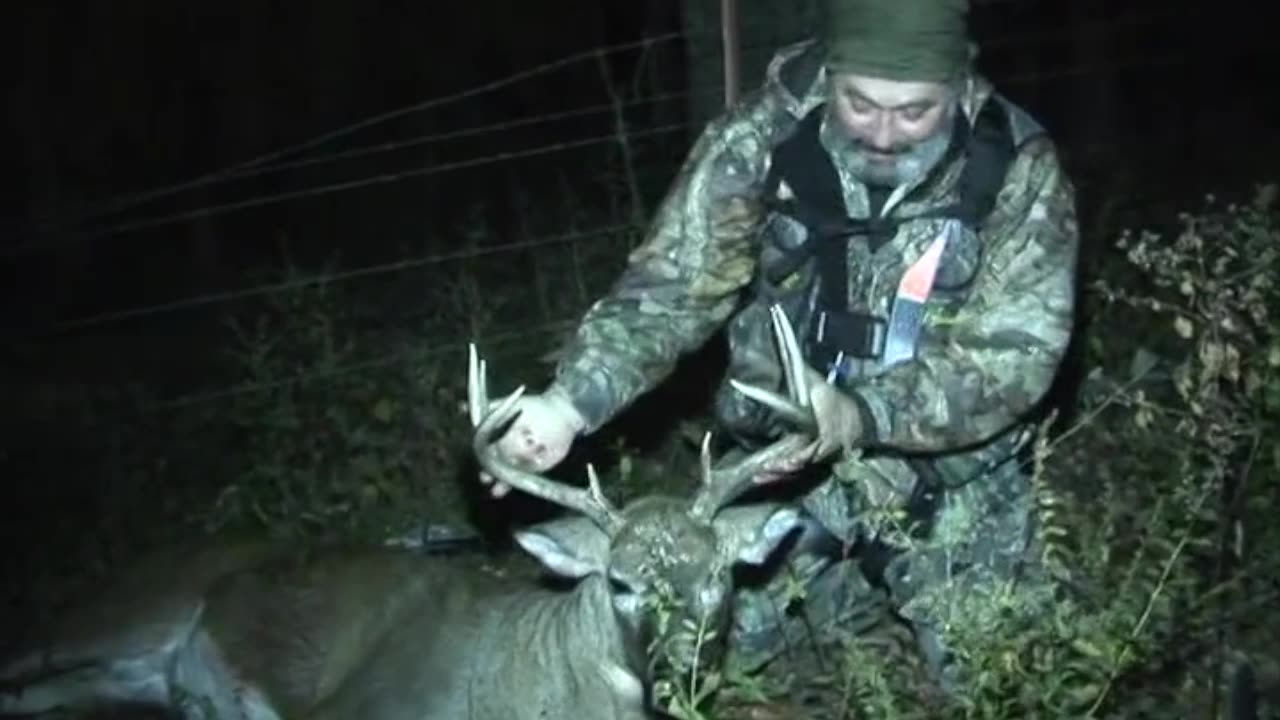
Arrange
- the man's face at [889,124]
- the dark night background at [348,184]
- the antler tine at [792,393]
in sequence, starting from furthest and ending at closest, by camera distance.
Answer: the dark night background at [348,184]
the man's face at [889,124]
the antler tine at [792,393]

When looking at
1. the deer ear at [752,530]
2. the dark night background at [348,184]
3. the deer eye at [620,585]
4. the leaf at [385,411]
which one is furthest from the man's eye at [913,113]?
the leaf at [385,411]

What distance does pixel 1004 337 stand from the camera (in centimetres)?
668

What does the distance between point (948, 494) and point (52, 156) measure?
7397 millimetres

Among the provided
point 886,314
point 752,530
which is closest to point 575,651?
point 752,530

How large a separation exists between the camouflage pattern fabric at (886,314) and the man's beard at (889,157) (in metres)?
0.04

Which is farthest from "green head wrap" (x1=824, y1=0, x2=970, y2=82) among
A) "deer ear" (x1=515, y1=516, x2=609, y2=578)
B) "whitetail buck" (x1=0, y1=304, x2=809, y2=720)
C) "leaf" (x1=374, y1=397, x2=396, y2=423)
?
"leaf" (x1=374, y1=397, x2=396, y2=423)

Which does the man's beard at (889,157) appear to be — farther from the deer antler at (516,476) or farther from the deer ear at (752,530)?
the deer antler at (516,476)

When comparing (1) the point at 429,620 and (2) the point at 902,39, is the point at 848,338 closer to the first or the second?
(2) the point at 902,39

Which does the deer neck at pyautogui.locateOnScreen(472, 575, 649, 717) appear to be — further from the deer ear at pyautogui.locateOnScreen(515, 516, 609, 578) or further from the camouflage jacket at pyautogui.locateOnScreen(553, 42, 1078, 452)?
the camouflage jacket at pyautogui.locateOnScreen(553, 42, 1078, 452)

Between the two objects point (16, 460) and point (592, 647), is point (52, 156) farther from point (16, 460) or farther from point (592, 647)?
point (592, 647)

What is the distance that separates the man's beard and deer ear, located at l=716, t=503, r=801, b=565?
2.65ft

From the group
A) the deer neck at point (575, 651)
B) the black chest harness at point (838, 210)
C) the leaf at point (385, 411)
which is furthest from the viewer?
the leaf at point (385, 411)

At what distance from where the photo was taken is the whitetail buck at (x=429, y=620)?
6.38 meters

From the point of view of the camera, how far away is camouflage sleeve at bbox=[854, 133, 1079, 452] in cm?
664
